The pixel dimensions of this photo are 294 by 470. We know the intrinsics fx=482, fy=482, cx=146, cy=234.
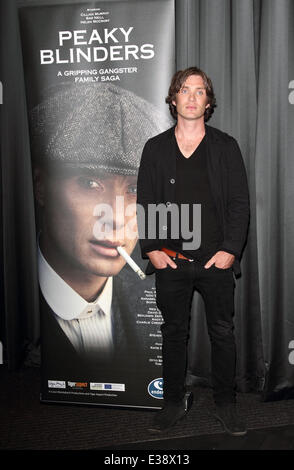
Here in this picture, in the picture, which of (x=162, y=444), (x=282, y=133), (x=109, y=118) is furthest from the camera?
(x=282, y=133)

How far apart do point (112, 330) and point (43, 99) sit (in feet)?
3.97

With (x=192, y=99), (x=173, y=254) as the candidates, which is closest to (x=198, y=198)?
(x=173, y=254)

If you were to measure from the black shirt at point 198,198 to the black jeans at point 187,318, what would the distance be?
0.25 ft

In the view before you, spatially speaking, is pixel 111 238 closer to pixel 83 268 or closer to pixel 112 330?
pixel 83 268

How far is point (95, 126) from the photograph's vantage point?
236 cm

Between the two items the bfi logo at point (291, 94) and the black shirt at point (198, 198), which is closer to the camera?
the black shirt at point (198, 198)

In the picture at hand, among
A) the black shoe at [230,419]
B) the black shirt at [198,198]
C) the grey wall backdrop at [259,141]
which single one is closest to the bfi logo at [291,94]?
the grey wall backdrop at [259,141]

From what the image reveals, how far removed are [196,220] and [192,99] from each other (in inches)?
21.6

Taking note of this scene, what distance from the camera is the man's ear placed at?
8.02 feet

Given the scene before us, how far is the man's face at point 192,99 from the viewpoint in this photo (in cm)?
218

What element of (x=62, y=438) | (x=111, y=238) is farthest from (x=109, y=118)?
(x=62, y=438)

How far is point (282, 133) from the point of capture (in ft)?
8.27

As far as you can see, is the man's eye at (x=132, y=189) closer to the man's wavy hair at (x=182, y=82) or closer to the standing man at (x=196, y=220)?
the standing man at (x=196, y=220)

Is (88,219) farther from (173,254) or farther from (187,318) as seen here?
(187,318)
